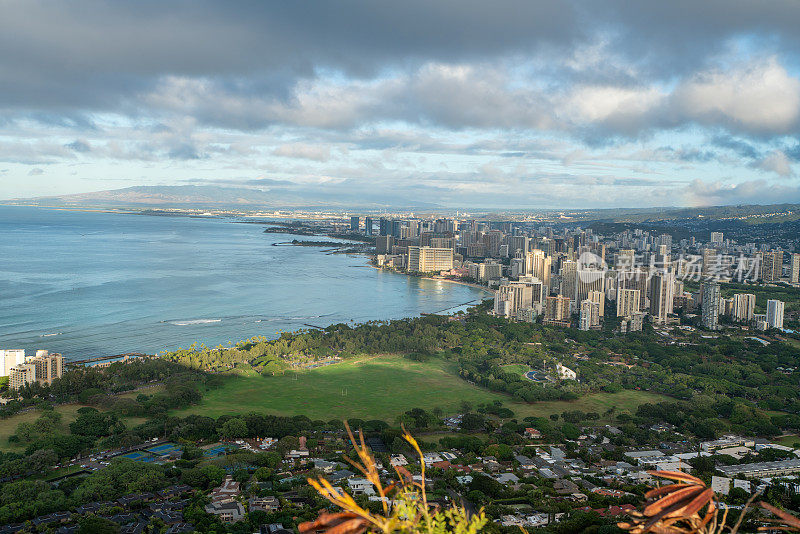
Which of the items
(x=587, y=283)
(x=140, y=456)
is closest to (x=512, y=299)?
(x=587, y=283)

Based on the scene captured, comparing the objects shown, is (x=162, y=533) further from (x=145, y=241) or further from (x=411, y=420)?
(x=145, y=241)

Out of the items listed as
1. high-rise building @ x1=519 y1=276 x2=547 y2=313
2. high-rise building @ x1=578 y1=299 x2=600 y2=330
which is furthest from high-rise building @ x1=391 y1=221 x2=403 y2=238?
high-rise building @ x1=578 y1=299 x2=600 y2=330

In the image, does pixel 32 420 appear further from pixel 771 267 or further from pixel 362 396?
pixel 771 267

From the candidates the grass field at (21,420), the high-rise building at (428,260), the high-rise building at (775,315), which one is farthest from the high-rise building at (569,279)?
the grass field at (21,420)

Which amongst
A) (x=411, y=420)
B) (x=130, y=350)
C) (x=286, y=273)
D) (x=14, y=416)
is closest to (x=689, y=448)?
(x=411, y=420)

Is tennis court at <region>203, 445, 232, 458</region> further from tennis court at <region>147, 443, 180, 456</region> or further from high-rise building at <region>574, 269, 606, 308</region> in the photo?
high-rise building at <region>574, 269, 606, 308</region>

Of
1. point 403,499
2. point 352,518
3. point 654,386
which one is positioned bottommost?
point 654,386
